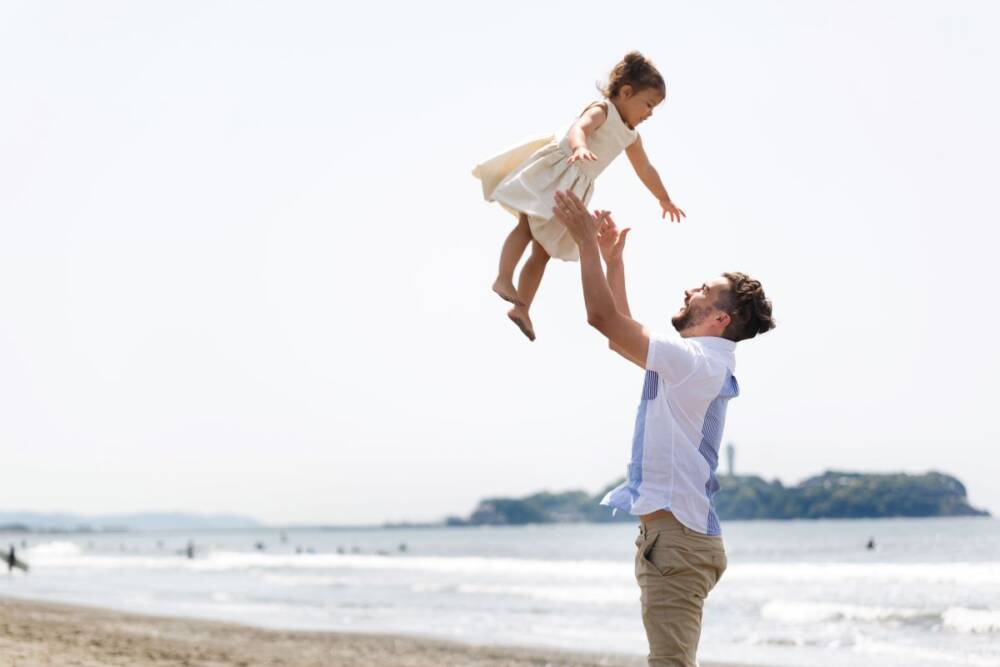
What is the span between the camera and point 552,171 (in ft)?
12.2

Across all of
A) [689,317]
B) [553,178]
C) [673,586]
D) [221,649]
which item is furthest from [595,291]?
[221,649]

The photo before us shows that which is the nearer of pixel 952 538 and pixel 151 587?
pixel 151 587

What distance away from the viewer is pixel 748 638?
1870 cm

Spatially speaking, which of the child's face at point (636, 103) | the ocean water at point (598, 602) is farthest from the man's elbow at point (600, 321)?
the ocean water at point (598, 602)

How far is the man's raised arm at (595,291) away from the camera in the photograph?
10.7ft

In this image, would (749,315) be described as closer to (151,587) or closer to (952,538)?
(151,587)

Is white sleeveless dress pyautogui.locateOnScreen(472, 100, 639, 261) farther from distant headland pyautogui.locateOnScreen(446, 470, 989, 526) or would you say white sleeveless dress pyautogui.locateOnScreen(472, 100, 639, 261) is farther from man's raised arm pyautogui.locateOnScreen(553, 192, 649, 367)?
distant headland pyautogui.locateOnScreen(446, 470, 989, 526)

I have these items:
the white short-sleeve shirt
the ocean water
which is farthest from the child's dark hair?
the ocean water

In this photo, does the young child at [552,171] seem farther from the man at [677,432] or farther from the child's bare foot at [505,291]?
the man at [677,432]

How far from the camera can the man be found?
3285mm

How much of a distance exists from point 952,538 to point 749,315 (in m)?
69.4

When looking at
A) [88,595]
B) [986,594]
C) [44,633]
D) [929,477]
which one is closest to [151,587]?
[88,595]

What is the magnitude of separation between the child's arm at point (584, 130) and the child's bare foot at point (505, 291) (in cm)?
42

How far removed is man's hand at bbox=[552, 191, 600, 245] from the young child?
0.32 metres
